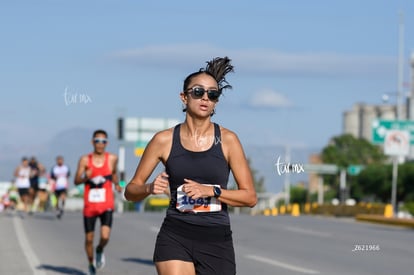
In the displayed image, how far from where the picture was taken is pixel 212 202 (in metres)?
6.44

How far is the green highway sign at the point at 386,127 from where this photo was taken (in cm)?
5281

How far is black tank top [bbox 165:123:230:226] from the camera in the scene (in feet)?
21.1

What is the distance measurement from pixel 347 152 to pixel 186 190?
131413 millimetres

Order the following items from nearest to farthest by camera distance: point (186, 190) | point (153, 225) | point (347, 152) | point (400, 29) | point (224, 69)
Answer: point (186, 190)
point (224, 69)
point (153, 225)
point (400, 29)
point (347, 152)

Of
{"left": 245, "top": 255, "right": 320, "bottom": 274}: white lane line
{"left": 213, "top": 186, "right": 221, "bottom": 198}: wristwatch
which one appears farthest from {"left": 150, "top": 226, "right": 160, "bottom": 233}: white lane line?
{"left": 213, "top": 186, "right": 221, "bottom": 198}: wristwatch

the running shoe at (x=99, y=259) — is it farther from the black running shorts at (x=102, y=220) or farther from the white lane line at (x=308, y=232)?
the white lane line at (x=308, y=232)

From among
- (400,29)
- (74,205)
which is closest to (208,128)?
(400,29)

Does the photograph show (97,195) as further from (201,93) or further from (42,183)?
(42,183)

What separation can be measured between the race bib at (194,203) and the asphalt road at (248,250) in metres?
7.97

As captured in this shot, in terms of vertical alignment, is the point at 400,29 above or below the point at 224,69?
above

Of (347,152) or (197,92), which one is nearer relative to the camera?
(197,92)

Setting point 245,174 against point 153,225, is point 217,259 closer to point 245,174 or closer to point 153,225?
point 245,174

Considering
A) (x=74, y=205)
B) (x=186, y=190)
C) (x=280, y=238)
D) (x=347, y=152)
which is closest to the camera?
(x=186, y=190)

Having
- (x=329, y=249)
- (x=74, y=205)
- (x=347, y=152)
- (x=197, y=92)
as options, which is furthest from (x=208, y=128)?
(x=347, y=152)
